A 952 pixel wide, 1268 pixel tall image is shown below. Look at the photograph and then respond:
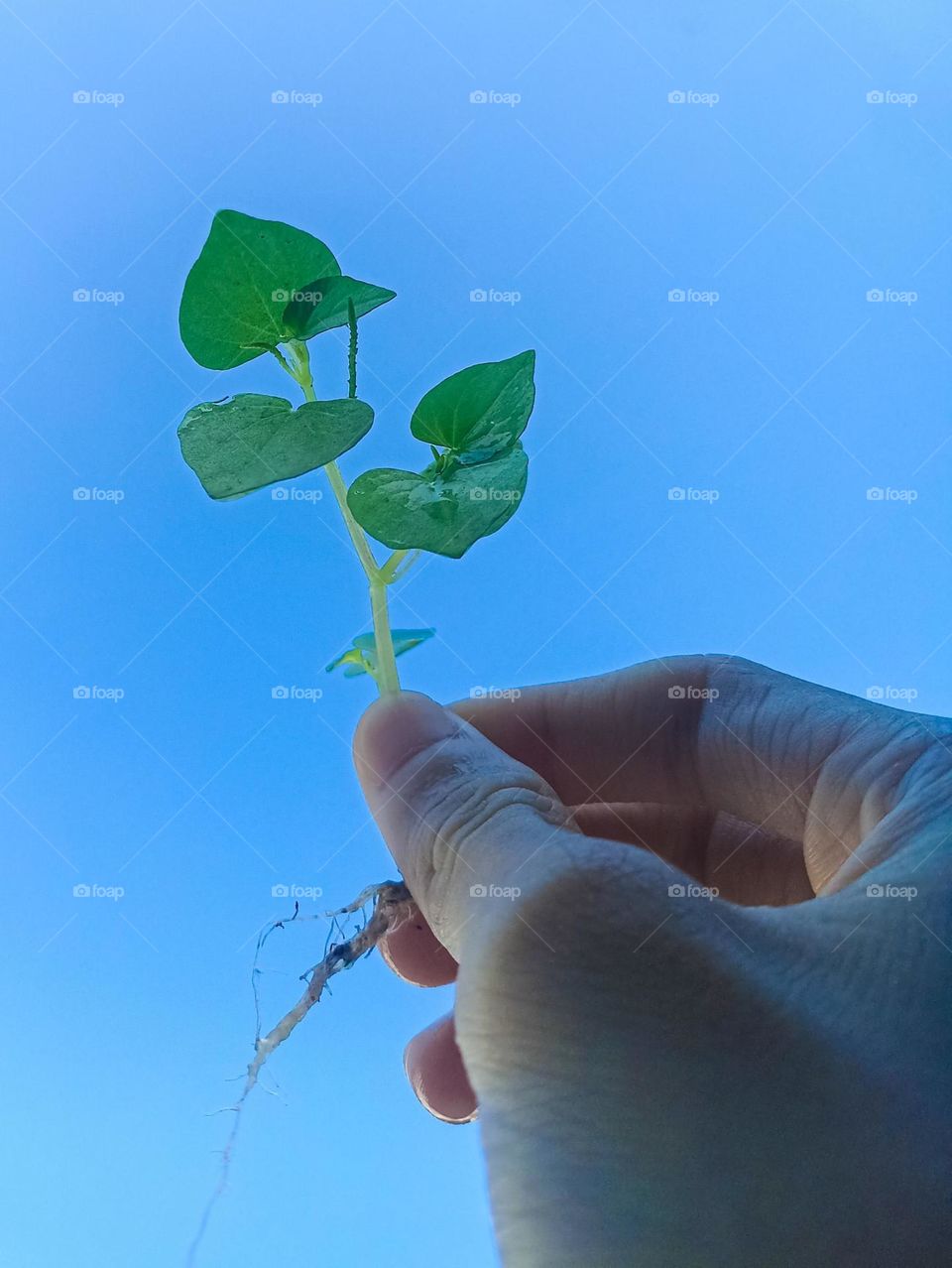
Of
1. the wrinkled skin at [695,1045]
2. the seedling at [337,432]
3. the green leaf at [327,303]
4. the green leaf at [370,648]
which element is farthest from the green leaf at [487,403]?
the wrinkled skin at [695,1045]

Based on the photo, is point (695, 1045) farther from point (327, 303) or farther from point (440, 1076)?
point (327, 303)

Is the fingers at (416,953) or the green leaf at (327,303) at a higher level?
the green leaf at (327,303)

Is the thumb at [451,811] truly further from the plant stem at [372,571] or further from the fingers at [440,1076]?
the fingers at [440,1076]

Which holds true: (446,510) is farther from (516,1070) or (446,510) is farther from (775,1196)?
(775,1196)

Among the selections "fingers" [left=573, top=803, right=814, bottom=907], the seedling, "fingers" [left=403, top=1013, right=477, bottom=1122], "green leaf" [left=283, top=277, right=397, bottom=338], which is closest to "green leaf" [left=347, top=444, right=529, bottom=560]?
the seedling

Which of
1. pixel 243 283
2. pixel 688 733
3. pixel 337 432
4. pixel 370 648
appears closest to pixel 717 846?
pixel 688 733

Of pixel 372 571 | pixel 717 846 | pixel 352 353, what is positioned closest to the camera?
pixel 352 353

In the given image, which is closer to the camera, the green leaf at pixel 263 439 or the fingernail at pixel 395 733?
the green leaf at pixel 263 439
